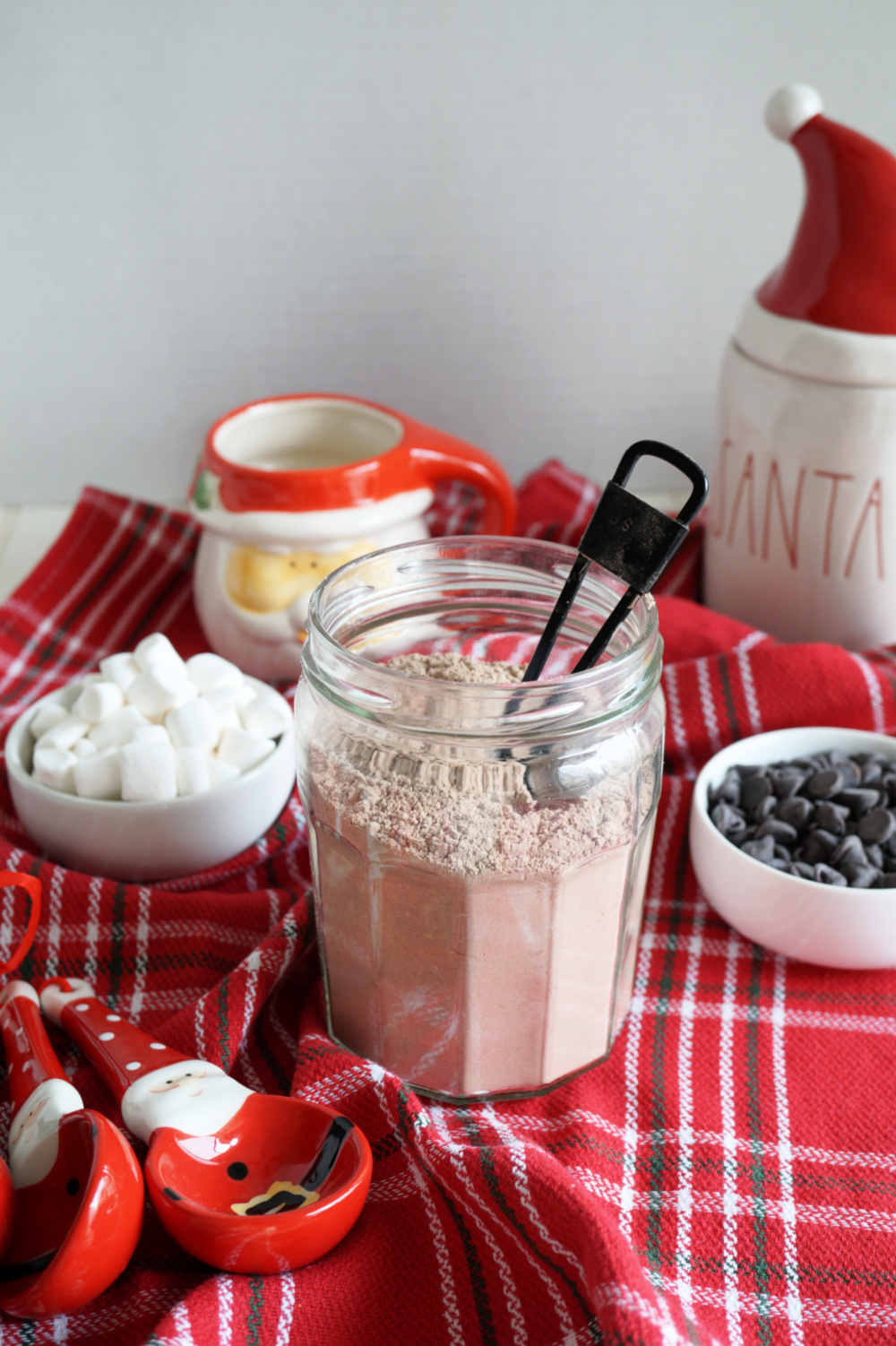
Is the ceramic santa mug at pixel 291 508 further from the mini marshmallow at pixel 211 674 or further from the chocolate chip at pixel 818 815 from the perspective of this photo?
the chocolate chip at pixel 818 815

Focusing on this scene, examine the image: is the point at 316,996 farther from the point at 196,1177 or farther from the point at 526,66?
the point at 526,66

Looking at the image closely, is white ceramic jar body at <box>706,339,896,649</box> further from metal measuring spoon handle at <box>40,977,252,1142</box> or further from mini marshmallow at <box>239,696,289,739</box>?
metal measuring spoon handle at <box>40,977,252,1142</box>

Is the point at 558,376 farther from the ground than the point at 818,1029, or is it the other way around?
the point at 558,376

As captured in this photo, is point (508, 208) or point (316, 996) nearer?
point (316, 996)

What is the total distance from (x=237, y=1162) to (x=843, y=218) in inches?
25.1

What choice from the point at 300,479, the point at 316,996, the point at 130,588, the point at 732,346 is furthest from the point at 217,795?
the point at 732,346

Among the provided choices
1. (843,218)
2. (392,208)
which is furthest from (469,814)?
(392,208)

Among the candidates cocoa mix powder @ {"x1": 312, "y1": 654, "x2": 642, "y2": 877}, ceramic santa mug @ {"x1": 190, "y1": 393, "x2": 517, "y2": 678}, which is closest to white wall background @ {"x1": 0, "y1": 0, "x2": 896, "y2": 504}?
ceramic santa mug @ {"x1": 190, "y1": 393, "x2": 517, "y2": 678}

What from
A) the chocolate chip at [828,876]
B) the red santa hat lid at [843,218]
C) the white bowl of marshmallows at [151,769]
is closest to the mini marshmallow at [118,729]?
the white bowl of marshmallows at [151,769]

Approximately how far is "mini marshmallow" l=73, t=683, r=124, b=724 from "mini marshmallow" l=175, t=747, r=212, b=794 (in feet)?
0.16

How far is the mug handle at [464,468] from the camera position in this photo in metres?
0.80

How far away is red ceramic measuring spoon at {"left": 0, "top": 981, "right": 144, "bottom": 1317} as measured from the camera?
398 mm

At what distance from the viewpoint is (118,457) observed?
3.53 ft

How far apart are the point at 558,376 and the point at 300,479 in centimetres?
39
